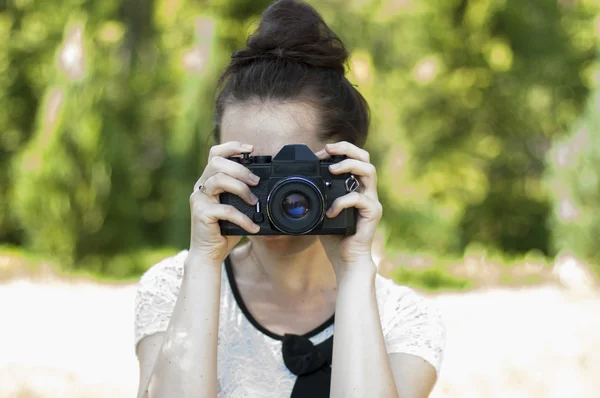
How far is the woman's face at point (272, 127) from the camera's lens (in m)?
1.72

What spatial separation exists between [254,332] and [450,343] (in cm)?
373

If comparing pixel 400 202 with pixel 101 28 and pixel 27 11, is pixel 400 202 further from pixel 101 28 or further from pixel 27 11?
pixel 27 11

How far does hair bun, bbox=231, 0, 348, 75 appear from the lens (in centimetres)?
187

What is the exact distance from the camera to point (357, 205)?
5.42 ft

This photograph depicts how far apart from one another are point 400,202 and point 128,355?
5022 mm

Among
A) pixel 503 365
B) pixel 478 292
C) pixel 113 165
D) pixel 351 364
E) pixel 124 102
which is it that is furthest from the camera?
pixel 124 102

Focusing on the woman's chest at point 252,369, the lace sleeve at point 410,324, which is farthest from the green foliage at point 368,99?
the woman's chest at point 252,369

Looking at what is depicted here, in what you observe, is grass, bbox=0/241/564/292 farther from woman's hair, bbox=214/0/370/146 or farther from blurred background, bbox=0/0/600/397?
woman's hair, bbox=214/0/370/146

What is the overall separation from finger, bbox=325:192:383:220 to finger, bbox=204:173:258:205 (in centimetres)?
18

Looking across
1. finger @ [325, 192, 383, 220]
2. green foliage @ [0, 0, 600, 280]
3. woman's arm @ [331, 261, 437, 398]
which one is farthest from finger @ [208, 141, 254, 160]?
green foliage @ [0, 0, 600, 280]

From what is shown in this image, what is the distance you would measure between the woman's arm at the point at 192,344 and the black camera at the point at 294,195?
0.44 ft

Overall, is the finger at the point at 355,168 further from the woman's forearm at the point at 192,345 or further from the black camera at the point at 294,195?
the woman's forearm at the point at 192,345

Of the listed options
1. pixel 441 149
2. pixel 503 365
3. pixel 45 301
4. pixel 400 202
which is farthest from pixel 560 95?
pixel 45 301

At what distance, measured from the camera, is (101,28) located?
27.7 feet
